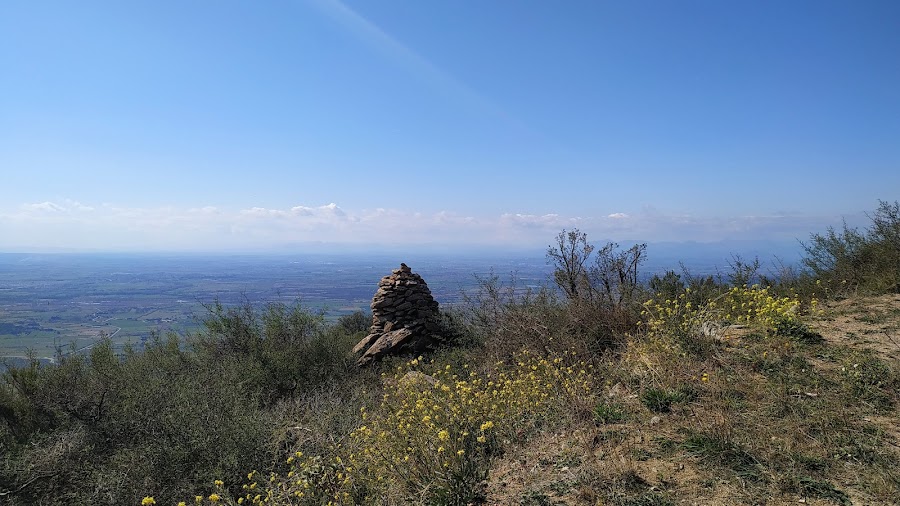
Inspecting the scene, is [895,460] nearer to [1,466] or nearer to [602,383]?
[602,383]

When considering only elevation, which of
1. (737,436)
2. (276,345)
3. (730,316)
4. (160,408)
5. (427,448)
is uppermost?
(730,316)

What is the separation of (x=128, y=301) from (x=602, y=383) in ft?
288

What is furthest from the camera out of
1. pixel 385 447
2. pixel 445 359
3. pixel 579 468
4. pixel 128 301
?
pixel 128 301

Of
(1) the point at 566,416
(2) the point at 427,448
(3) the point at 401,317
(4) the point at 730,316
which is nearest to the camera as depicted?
(2) the point at 427,448

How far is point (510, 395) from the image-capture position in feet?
19.9

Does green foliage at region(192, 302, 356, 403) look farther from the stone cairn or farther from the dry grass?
the dry grass

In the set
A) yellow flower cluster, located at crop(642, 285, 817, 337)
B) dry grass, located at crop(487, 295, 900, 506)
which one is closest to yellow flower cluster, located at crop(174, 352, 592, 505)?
dry grass, located at crop(487, 295, 900, 506)

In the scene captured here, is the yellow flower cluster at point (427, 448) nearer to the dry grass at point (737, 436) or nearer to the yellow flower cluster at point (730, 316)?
the dry grass at point (737, 436)

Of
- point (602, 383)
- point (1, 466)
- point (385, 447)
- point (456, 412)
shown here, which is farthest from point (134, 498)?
point (602, 383)

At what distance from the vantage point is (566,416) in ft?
17.0

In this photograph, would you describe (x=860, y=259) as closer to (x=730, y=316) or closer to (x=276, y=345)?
(x=730, y=316)

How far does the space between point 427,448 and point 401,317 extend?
11.1 m

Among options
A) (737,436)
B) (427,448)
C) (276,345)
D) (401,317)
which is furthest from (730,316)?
(276,345)

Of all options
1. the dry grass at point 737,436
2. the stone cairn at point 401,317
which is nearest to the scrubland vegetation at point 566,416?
the dry grass at point 737,436
